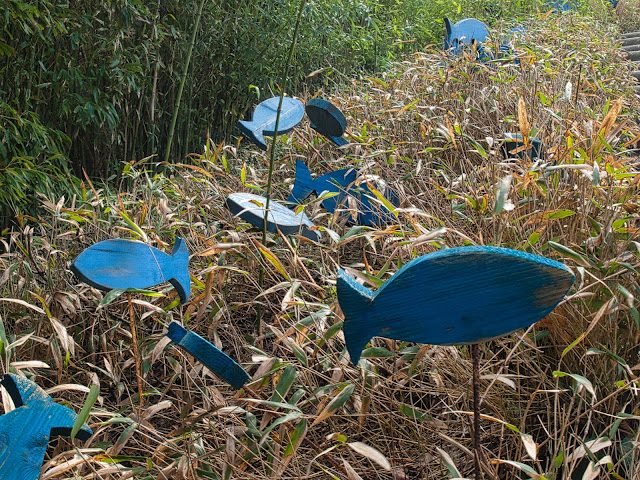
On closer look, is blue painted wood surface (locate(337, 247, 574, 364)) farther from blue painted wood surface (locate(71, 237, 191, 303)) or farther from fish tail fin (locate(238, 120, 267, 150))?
fish tail fin (locate(238, 120, 267, 150))

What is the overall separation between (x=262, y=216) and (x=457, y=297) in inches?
30.7

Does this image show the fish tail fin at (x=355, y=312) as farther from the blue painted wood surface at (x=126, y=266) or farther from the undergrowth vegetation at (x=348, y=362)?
the blue painted wood surface at (x=126, y=266)

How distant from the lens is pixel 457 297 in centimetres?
75

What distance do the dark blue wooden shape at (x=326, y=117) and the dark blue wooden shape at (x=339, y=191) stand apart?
142 millimetres

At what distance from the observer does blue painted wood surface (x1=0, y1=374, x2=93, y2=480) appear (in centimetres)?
87

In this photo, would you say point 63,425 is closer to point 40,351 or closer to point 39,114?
point 40,351

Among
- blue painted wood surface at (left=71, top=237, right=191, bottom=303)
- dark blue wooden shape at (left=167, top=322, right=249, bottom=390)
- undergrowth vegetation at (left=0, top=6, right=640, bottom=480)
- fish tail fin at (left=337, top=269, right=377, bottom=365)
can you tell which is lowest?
undergrowth vegetation at (left=0, top=6, right=640, bottom=480)

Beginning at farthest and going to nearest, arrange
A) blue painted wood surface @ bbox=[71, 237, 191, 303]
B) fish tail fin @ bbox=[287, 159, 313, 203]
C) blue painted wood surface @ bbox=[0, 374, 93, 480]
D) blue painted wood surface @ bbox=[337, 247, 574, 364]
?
fish tail fin @ bbox=[287, 159, 313, 203] → blue painted wood surface @ bbox=[71, 237, 191, 303] → blue painted wood surface @ bbox=[0, 374, 93, 480] → blue painted wood surface @ bbox=[337, 247, 574, 364]

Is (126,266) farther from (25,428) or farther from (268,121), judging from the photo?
(268,121)

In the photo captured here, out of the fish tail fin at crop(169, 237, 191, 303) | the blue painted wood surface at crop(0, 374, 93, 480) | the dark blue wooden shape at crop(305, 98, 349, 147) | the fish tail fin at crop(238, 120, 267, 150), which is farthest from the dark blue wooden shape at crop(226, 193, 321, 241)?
the blue painted wood surface at crop(0, 374, 93, 480)

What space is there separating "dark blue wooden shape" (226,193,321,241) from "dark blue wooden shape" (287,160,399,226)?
276 millimetres

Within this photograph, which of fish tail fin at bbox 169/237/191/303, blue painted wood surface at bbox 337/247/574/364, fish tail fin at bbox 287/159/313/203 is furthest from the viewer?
fish tail fin at bbox 287/159/313/203

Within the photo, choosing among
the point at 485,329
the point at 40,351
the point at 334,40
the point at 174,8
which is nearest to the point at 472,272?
the point at 485,329

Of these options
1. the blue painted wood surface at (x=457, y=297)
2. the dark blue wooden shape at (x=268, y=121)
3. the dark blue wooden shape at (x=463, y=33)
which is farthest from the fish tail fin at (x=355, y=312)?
the dark blue wooden shape at (x=463, y=33)
